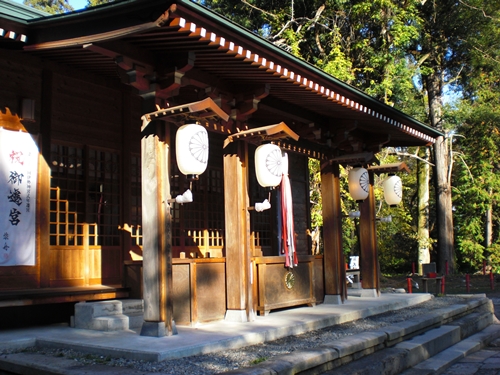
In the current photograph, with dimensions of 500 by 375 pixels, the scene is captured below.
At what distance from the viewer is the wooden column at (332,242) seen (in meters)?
10.4

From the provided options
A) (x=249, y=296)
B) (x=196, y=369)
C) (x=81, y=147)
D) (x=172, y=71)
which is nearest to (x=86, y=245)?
(x=81, y=147)

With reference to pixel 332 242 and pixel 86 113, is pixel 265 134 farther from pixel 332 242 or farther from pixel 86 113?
pixel 332 242

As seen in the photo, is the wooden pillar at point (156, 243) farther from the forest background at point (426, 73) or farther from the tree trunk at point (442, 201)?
the tree trunk at point (442, 201)

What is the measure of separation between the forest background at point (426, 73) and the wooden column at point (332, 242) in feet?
23.0

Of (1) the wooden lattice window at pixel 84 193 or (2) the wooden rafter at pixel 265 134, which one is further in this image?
(1) the wooden lattice window at pixel 84 193

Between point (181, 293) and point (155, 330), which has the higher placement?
point (181, 293)

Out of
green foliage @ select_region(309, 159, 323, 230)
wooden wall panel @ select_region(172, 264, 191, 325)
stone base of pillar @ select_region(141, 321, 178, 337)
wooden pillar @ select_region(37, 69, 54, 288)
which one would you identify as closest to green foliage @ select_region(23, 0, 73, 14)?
green foliage @ select_region(309, 159, 323, 230)

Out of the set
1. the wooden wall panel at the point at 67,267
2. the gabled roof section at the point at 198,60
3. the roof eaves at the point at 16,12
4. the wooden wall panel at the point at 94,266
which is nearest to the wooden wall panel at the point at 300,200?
the gabled roof section at the point at 198,60

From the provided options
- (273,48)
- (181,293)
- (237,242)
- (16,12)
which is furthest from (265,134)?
(16,12)

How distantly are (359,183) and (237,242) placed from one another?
162 inches

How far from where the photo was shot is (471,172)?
2538 cm

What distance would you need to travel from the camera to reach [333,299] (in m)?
10.3

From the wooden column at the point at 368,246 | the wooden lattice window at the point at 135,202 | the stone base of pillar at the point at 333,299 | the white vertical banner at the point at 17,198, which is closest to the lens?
the white vertical banner at the point at 17,198

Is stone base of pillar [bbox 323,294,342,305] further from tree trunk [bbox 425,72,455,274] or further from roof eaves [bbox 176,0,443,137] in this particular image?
tree trunk [bbox 425,72,455,274]
